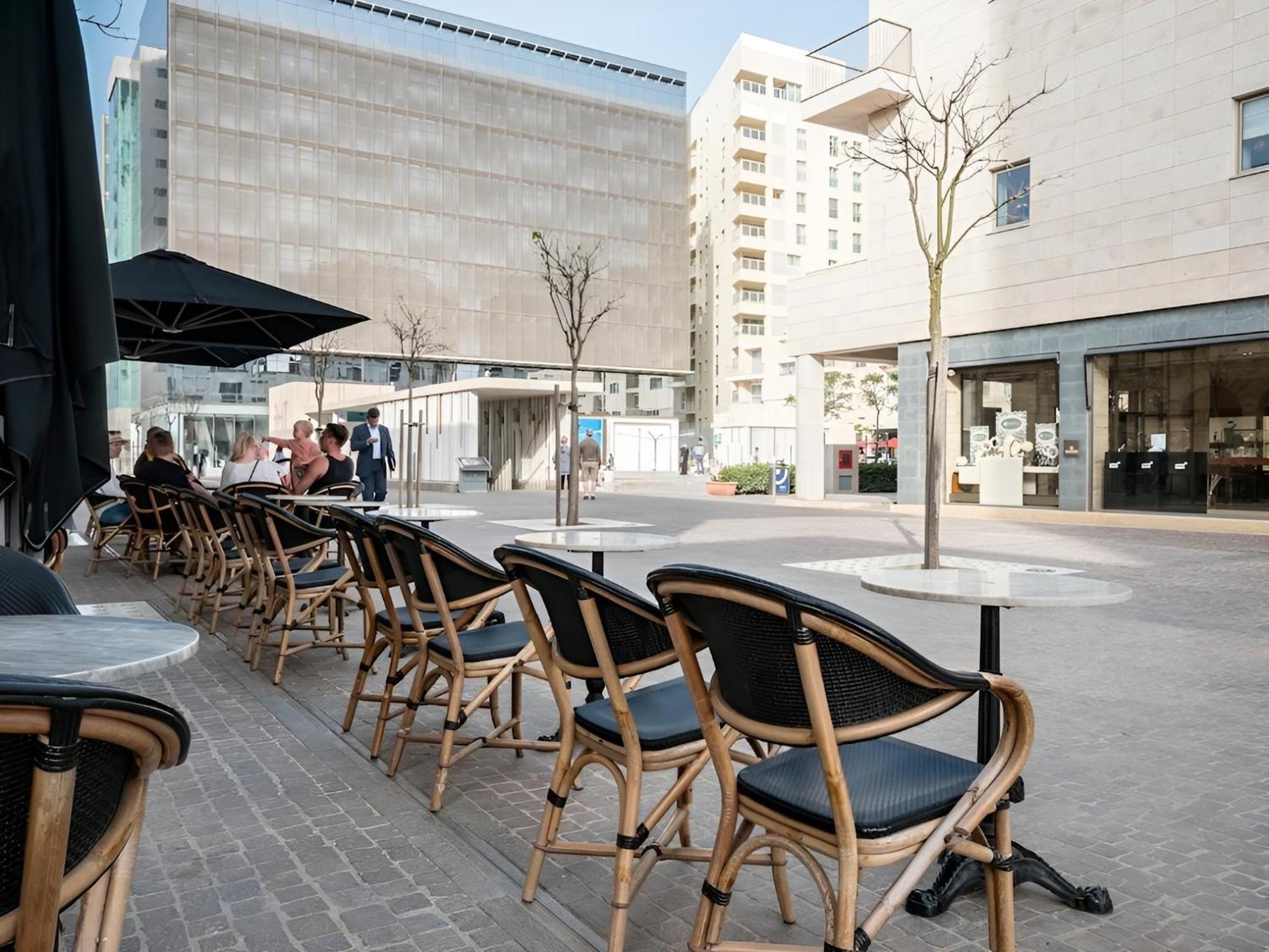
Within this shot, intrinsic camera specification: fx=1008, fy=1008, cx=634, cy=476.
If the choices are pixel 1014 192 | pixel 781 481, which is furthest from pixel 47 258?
pixel 781 481

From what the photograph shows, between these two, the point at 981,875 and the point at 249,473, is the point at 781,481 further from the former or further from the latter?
the point at 981,875

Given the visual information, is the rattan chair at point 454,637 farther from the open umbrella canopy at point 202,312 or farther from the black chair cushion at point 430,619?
the open umbrella canopy at point 202,312

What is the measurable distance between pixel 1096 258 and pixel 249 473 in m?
15.5

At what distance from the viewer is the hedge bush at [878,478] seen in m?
32.1

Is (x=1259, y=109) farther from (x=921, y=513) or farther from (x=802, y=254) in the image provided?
(x=802, y=254)

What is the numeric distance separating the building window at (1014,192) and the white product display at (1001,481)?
475cm

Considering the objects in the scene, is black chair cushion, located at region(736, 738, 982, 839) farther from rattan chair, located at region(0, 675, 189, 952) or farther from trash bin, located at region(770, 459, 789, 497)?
trash bin, located at region(770, 459, 789, 497)

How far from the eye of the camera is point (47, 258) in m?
3.37

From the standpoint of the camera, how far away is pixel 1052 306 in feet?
63.7

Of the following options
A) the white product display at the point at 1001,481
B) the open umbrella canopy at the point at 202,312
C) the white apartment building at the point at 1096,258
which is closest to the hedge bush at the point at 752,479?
the white apartment building at the point at 1096,258

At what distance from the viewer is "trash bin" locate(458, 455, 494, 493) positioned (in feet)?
105

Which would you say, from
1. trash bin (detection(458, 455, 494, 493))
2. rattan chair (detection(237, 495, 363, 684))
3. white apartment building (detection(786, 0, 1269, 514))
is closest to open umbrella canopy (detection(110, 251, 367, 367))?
rattan chair (detection(237, 495, 363, 684))

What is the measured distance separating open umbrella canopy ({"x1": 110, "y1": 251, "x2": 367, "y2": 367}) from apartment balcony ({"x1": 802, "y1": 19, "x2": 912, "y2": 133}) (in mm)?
16220

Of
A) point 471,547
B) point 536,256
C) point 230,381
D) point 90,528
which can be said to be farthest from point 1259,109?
point 230,381
